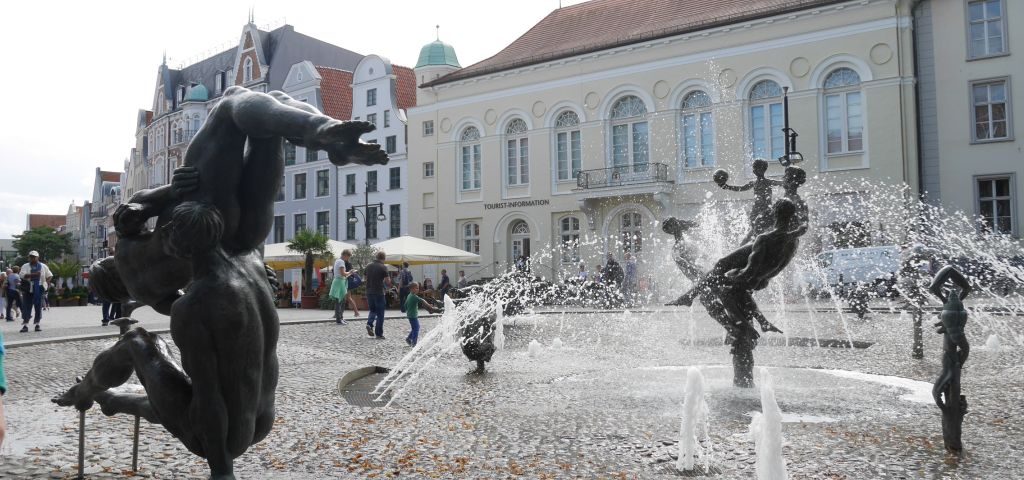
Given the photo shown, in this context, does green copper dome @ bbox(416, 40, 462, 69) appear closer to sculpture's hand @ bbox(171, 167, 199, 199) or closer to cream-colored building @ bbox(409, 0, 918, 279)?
cream-colored building @ bbox(409, 0, 918, 279)

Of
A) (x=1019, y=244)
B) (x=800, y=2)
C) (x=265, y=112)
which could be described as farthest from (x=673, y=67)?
(x=265, y=112)

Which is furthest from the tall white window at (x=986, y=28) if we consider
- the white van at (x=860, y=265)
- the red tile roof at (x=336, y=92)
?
the red tile roof at (x=336, y=92)

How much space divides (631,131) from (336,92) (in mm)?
23339

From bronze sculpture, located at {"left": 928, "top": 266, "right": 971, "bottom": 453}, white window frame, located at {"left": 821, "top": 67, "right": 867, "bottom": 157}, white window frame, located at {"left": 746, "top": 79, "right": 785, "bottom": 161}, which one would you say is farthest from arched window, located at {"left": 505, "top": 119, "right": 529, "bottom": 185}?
bronze sculpture, located at {"left": 928, "top": 266, "right": 971, "bottom": 453}

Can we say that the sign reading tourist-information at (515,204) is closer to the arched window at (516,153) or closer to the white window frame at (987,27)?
the arched window at (516,153)

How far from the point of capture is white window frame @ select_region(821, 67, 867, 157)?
28453mm

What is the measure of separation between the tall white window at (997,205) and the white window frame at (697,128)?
928cm

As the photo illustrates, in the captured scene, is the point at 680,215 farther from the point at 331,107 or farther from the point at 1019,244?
the point at 331,107

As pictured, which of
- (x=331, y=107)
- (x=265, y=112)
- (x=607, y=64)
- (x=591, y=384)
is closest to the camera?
(x=265, y=112)

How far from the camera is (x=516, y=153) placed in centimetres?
3672

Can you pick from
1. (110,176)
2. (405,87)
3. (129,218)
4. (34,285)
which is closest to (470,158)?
(405,87)

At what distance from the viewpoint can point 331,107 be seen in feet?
159

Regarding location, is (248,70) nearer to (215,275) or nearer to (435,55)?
(435,55)

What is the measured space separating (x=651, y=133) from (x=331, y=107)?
23.5m
